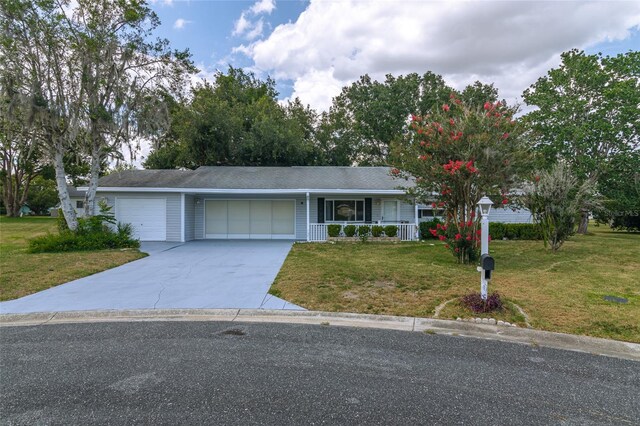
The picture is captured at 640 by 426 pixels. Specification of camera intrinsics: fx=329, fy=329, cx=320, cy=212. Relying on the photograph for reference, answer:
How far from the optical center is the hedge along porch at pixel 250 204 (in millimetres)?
14320

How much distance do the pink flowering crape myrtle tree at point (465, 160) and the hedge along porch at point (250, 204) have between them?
5030 millimetres

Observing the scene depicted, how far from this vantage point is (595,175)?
731 inches

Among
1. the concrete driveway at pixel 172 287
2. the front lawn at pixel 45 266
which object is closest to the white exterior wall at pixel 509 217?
the concrete driveway at pixel 172 287

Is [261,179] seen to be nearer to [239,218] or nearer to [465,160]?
[239,218]

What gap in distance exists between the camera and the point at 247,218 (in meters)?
15.8

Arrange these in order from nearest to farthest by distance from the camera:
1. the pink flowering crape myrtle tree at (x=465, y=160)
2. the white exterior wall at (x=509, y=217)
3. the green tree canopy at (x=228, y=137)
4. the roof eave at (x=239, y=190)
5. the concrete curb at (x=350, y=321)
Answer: the concrete curb at (x=350, y=321), the pink flowering crape myrtle tree at (x=465, y=160), the roof eave at (x=239, y=190), the white exterior wall at (x=509, y=217), the green tree canopy at (x=228, y=137)

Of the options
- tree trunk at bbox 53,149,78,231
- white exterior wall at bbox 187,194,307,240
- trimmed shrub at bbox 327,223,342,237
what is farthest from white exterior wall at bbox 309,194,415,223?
tree trunk at bbox 53,149,78,231

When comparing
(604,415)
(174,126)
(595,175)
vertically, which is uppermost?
(174,126)

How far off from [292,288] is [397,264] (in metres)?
3.70

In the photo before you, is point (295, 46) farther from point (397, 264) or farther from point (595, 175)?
point (595, 175)

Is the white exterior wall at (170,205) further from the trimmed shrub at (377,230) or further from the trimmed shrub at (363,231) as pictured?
the trimmed shrub at (377,230)

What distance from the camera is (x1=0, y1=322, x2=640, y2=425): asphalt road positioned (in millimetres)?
2590

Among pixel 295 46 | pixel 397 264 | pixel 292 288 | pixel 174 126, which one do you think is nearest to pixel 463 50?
pixel 295 46

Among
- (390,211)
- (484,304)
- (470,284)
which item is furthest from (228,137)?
(484,304)
